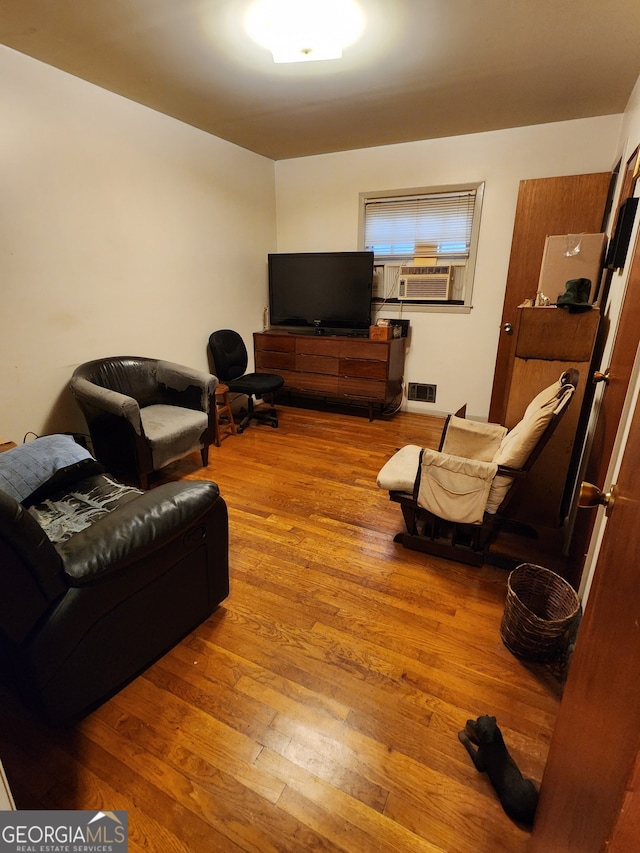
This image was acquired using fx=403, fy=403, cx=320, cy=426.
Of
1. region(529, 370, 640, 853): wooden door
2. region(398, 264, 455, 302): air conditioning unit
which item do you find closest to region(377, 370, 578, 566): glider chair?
region(529, 370, 640, 853): wooden door

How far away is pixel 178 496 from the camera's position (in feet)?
4.73

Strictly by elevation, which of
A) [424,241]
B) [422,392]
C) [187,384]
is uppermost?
[424,241]

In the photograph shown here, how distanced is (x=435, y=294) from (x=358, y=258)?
86 centimetres

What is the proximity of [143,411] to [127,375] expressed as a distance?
0.30m

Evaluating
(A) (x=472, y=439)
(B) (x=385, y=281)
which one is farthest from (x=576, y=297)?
(B) (x=385, y=281)

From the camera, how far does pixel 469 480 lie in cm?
189

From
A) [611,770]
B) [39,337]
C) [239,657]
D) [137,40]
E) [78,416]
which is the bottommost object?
[239,657]

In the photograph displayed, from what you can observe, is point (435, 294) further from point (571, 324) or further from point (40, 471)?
point (40, 471)

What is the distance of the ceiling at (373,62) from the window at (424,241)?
60cm

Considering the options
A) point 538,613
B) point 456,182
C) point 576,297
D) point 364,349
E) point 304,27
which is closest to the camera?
point 538,613

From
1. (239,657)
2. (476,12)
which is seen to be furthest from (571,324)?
(239,657)

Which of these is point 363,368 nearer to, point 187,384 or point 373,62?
point 187,384

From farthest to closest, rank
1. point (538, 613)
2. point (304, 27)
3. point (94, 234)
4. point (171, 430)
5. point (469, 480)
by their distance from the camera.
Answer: point (94, 234) → point (171, 430) → point (304, 27) → point (469, 480) → point (538, 613)

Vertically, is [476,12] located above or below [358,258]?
above
